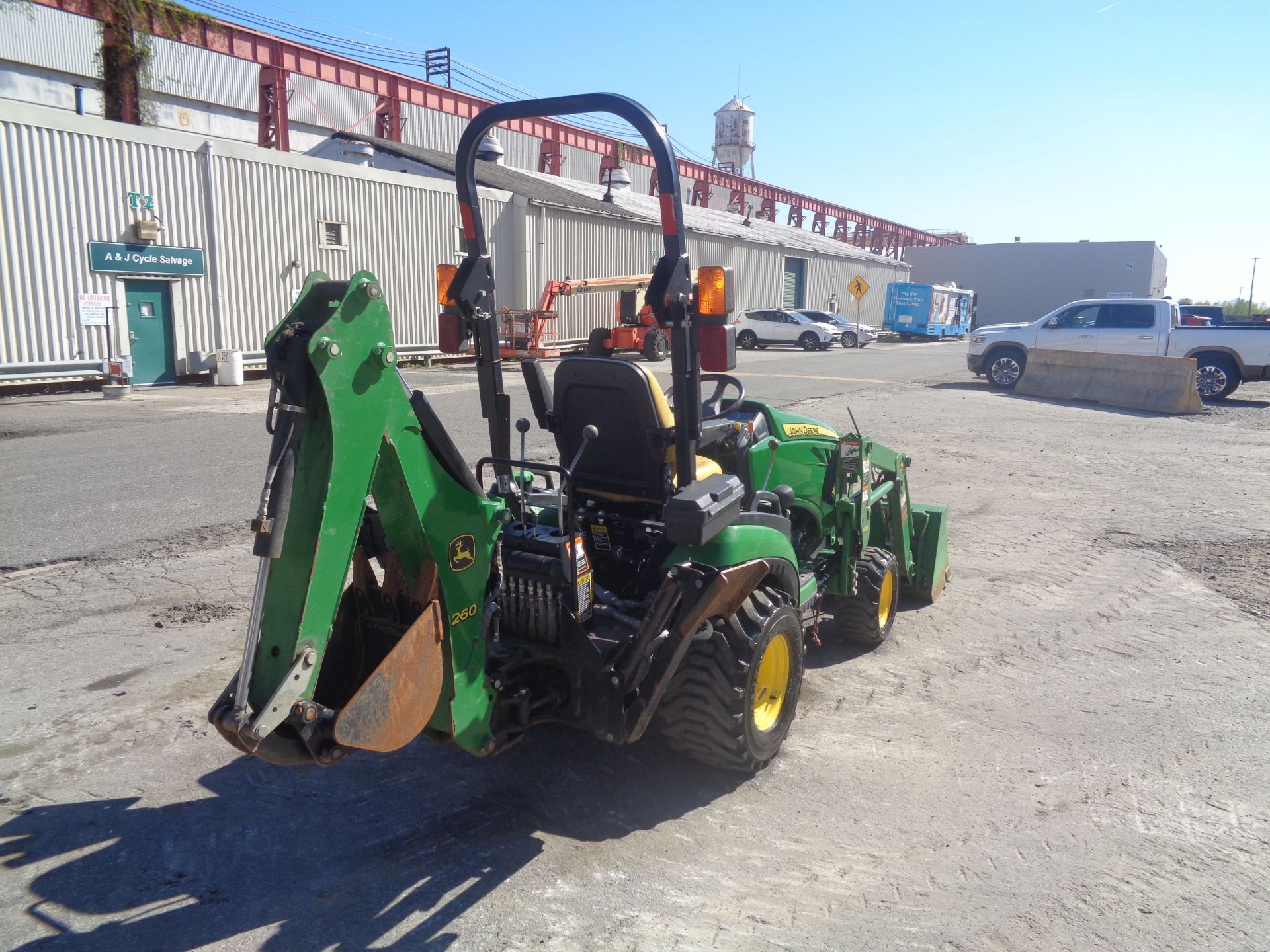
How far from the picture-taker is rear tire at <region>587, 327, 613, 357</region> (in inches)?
154

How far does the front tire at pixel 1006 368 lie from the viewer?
20.3 meters

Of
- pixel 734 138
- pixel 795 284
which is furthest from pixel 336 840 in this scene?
pixel 734 138

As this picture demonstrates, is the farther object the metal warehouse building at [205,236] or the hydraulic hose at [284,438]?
the metal warehouse building at [205,236]

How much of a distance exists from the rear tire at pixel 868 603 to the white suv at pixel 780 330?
1177 inches

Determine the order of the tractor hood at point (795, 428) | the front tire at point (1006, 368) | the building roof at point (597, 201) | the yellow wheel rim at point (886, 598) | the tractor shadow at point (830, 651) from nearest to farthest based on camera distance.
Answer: the tractor hood at point (795, 428)
the tractor shadow at point (830, 651)
the yellow wheel rim at point (886, 598)
the front tire at point (1006, 368)
the building roof at point (597, 201)

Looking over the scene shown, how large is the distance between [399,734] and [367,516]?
0.76m

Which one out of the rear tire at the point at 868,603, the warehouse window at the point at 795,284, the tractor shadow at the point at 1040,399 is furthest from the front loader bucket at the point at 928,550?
the warehouse window at the point at 795,284

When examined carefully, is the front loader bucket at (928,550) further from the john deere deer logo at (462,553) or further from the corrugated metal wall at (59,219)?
the corrugated metal wall at (59,219)

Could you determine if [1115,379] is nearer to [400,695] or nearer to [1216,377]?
[1216,377]

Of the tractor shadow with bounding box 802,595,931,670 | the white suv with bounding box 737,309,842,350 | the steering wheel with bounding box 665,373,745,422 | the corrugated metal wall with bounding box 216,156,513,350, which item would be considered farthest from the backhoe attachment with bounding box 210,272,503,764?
the white suv with bounding box 737,309,842,350

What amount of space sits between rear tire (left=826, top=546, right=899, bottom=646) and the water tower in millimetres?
58431

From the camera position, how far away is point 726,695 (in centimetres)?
346

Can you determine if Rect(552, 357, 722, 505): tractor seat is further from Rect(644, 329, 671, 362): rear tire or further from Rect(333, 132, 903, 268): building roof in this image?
Rect(644, 329, 671, 362): rear tire

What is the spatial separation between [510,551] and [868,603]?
97.8 inches
